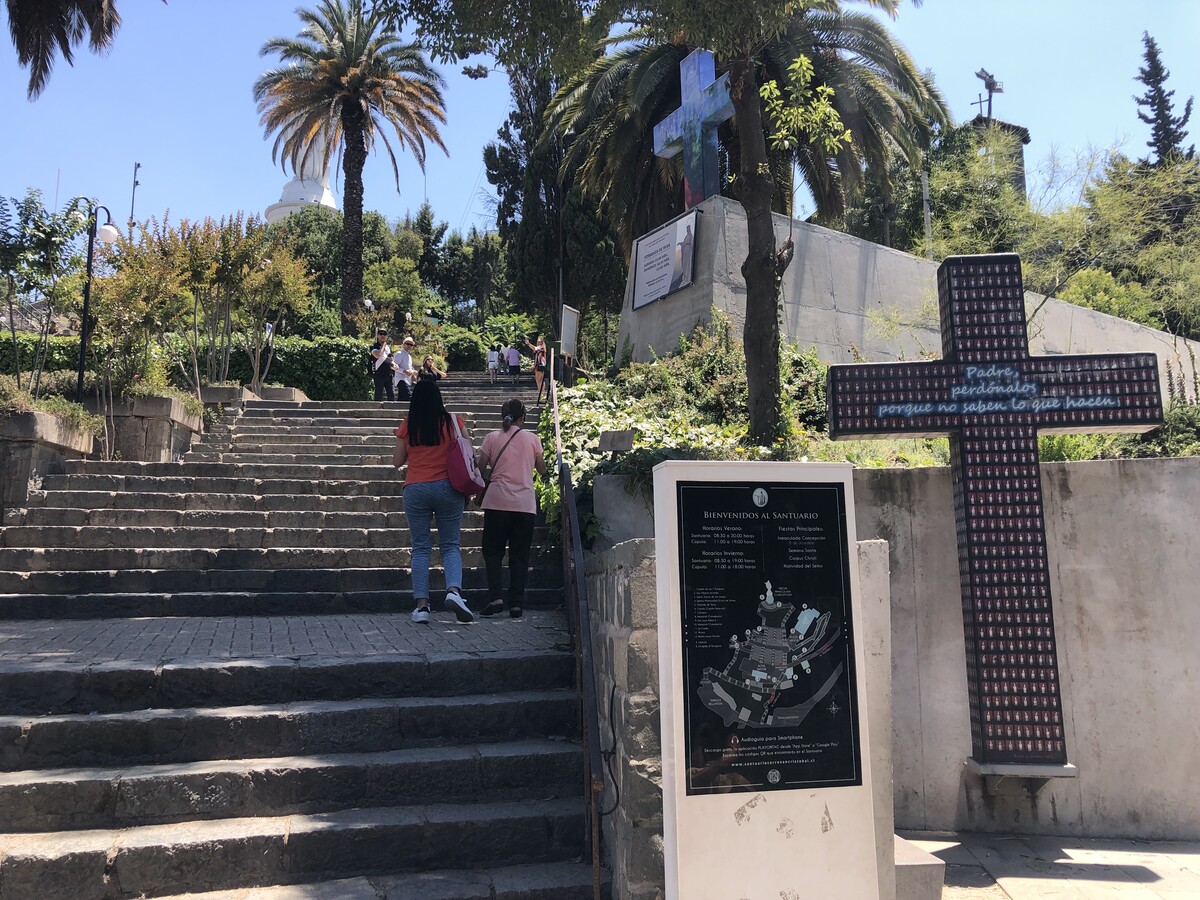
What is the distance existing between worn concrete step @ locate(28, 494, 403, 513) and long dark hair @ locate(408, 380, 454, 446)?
2.37 m

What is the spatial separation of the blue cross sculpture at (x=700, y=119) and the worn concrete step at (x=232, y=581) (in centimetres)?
1019

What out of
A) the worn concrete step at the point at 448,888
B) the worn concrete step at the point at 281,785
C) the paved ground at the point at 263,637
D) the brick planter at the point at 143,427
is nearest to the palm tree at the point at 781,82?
the brick planter at the point at 143,427

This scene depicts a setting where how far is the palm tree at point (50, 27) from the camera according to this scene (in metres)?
14.2

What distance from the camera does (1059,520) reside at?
5953 millimetres

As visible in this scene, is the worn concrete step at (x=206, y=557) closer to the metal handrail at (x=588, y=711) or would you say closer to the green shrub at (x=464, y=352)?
the metal handrail at (x=588, y=711)

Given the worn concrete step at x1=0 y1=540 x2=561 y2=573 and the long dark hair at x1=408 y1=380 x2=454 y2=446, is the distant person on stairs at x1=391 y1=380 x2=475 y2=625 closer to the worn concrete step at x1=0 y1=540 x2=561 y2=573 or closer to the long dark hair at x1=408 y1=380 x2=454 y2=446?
the long dark hair at x1=408 y1=380 x2=454 y2=446

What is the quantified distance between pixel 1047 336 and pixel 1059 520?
33.7 ft

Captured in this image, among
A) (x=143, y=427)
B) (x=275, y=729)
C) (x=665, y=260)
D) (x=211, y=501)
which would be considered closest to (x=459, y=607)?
(x=275, y=729)

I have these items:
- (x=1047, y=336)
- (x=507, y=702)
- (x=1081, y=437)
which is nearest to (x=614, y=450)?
(x=507, y=702)

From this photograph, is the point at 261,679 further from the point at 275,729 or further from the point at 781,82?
the point at 781,82

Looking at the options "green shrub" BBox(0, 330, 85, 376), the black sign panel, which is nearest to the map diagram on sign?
the black sign panel

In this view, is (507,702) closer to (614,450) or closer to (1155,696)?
(614,450)

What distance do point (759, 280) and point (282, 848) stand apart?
715cm

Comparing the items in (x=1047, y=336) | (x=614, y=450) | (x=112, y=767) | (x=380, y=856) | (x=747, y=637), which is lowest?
(x=380, y=856)
